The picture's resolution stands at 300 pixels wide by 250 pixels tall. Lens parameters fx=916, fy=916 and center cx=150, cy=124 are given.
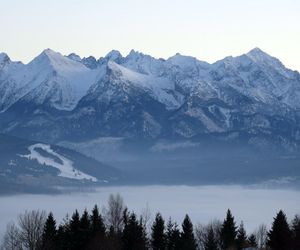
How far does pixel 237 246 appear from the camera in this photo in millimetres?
149500

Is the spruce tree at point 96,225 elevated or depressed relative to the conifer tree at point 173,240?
elevated

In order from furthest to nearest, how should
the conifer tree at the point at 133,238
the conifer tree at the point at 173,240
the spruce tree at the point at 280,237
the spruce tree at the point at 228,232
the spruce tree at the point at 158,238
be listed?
the spruce tree at the point at 228,232
the spruce tree at the point at 158,238
the conifer tree at the point at 173,240
the conifer tree at the point at 133,238
the spruce tree at the point at 280,237

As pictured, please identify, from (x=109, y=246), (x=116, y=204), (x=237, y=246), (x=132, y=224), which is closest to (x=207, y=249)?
(x=237, y=246)

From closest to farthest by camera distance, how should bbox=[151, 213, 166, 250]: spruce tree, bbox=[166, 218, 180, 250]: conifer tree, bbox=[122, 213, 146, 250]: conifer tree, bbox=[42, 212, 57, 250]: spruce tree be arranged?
bbox=[42, 212, 57, 250]: spruce tree < bbox=[122, 213, 146, 250]: conifer tree < bbox=[166, 218, 180, 250]: conifer tree < bbox=[151, 213, 166, 250]: spruce tree

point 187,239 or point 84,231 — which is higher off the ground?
point 84,231

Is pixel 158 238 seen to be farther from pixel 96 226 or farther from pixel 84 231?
pixel 84 231

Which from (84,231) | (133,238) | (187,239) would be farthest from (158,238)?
(84,231)

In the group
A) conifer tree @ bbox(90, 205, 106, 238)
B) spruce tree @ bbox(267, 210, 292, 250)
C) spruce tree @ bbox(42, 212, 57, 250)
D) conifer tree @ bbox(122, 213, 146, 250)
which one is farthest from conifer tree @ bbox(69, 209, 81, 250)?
spruce tree @ bbox(267, 210, 292, 250)

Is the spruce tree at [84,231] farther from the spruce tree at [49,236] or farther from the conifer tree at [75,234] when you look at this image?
the spruce tree at [49,236]

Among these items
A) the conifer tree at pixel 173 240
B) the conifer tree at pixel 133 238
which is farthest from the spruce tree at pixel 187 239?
the conifer tree at pixel 133 238

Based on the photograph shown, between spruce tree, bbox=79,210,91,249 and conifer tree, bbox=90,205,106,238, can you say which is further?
spruce tree, bbox=79,210,91,249

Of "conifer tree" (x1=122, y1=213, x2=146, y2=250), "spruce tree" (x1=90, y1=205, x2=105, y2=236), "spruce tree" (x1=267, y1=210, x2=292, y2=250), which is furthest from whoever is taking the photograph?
"spruce tree" (x1=90, y1=205, x2=105, y2=236)

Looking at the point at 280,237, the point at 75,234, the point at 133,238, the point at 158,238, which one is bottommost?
the point at 133,238

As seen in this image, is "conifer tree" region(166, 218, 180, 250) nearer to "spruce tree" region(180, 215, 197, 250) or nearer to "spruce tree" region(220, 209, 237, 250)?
"spruce tree" region(180, 215, 197, 250)
